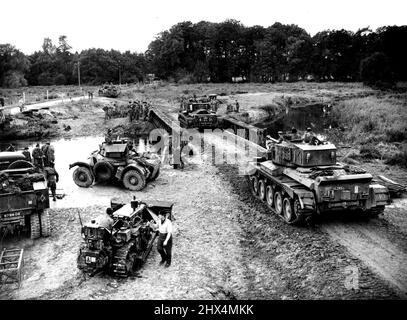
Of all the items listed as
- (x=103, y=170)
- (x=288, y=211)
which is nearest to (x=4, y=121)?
(x=103, y=170)

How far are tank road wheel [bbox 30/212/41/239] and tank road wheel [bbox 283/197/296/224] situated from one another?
285 inches

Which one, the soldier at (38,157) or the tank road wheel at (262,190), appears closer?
the tank road wheel at (262,190)

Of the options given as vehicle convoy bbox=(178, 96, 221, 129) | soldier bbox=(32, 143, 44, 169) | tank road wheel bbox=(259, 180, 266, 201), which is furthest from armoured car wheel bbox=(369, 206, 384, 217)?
vehicle convoy bbox=(178, 96, 221, 129)

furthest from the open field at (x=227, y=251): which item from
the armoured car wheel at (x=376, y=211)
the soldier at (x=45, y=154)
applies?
the soldier at (x=45, y=154)

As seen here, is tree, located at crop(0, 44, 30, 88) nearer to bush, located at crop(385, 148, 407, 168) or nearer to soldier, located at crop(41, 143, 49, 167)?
soldier, located at crop(41, 143, 49, 167)

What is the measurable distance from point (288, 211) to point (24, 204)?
7590 millimetres

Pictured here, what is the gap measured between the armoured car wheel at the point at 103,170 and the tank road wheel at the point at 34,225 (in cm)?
475

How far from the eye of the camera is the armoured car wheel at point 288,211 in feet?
43.3

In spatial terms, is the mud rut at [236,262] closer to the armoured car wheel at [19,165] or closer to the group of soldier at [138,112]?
the armoured car wheel at [19,165]

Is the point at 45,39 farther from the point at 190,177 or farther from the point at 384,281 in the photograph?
the point at 384,281

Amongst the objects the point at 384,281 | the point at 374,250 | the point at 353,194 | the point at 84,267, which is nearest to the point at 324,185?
the point at 353,194

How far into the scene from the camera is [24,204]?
12.0 meters

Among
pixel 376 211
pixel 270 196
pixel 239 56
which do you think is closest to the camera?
pixel 376 211

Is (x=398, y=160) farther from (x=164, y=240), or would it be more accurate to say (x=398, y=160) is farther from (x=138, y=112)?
(x=138, y=112)
